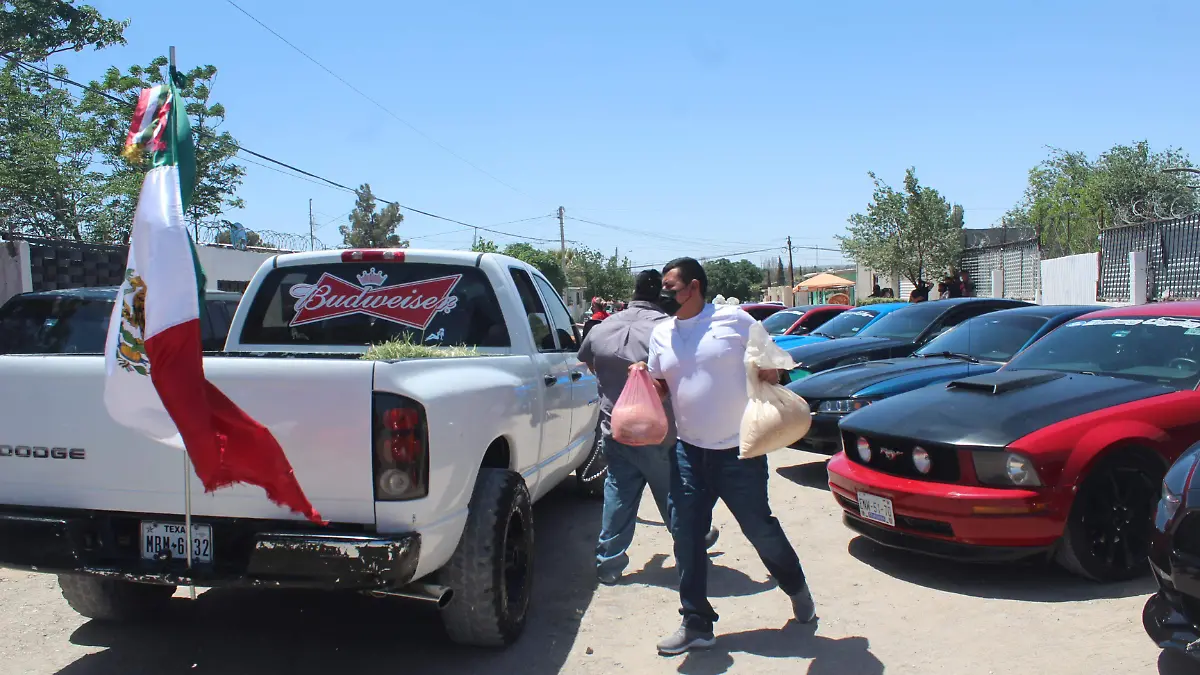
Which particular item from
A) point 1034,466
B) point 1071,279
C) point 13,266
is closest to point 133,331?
point 1034,466

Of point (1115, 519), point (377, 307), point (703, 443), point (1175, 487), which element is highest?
point (377, 307)

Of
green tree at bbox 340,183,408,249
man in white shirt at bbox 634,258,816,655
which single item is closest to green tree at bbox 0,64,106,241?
man in white shirt at bbox 634,258,816,655

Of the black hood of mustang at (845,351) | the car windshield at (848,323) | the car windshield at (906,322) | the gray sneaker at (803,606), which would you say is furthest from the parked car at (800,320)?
the gray sneaker at (803,606)

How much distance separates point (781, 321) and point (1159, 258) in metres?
7.26

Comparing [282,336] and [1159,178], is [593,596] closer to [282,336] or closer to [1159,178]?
[282,336]

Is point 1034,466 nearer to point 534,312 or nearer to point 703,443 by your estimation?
point 703,443

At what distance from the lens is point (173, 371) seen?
3.22 m

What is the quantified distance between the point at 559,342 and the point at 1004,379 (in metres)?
2.75

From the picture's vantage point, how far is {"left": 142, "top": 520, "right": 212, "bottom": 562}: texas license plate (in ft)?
11.5

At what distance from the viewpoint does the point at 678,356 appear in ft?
13.2

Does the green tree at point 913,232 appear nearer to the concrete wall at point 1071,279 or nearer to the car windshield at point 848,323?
the concrete wall at point 1071,279

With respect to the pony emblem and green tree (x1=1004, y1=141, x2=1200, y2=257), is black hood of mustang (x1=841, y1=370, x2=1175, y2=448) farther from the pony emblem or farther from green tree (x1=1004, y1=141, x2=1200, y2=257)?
green tree (x1=1004, y1=141, x2=1200, y2=257)

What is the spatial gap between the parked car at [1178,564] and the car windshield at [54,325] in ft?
25.7

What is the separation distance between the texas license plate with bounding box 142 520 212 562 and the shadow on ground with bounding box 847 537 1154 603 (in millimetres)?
3664
